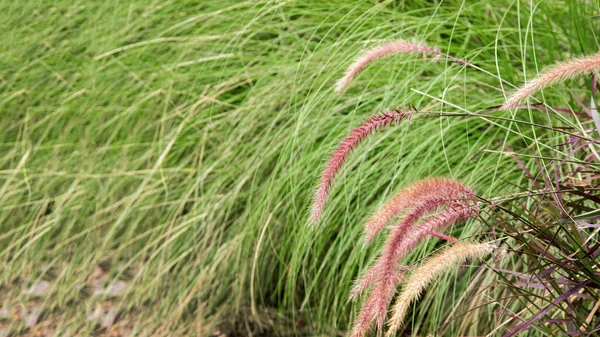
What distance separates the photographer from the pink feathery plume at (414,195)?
205 cm

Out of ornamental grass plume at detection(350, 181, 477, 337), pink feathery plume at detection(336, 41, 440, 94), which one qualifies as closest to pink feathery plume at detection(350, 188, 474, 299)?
ornamental grass plume at detection(350, 181, 477, 337)

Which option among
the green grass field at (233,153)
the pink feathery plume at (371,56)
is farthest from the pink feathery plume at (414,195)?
the green grass field at (233,153)

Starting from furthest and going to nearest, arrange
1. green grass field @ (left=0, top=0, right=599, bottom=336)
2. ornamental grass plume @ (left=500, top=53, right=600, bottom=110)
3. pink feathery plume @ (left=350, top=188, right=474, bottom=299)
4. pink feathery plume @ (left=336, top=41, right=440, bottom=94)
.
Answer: green grass field @ (left=0, top=0, right=599, bottom=336) → pink feathery plume @ (left=336, top=41, right=440, bottom=94) → pink feathery plume @ (left=350, top=188, right=474, bottom=299) → ornamental grass plume @ (left=500, top=53, right=600, bottom=110)

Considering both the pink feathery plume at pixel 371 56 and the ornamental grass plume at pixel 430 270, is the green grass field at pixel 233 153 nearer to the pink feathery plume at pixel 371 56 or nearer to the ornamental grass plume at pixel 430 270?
the pink feathery plume at pixel 371 56

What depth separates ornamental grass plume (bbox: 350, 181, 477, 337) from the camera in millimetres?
2047

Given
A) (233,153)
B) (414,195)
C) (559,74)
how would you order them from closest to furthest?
(559,74)
(414,195)
(233,153)

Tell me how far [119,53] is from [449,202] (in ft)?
8.32

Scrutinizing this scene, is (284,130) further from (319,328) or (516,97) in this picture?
(516,97)

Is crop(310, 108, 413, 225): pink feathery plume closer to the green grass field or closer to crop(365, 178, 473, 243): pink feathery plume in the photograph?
crop(365, 178, 473, 243): pink feathery plume

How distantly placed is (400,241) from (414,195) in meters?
0.11

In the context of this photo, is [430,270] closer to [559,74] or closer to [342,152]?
[342,152]

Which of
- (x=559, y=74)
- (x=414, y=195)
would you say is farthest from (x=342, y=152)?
(x=559, y=74)

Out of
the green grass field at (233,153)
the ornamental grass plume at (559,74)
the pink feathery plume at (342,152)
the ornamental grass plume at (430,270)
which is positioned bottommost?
the green grass field at (233,153)

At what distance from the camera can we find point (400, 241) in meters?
2.07
